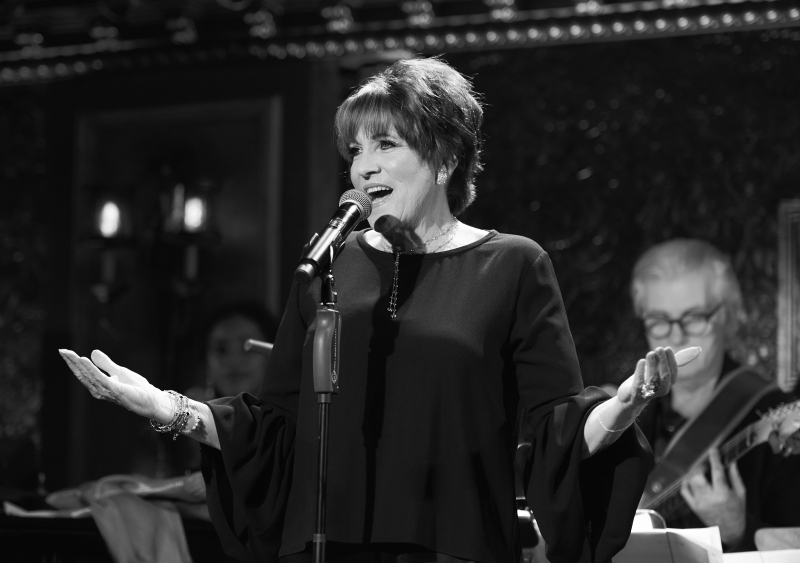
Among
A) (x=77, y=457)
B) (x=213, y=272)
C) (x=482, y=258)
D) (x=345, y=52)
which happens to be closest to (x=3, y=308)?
(x=77, y=457)

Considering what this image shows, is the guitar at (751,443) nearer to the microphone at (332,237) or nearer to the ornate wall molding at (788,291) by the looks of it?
the ornate wall molding at (788,291)

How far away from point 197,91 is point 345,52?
0.75 meters

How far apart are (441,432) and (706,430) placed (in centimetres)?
239

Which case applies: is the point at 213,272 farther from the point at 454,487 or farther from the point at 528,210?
the point at 454,487

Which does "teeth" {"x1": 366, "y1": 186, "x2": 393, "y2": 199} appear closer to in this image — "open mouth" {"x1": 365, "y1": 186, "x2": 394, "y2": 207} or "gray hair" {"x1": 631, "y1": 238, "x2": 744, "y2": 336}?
"open mouth" {"x1": 365, "y1": 186, "x2": 394, "y2": 207}

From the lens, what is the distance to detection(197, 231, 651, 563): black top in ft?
5.60

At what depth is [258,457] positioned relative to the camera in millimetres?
1867

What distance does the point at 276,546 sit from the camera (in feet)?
6.25

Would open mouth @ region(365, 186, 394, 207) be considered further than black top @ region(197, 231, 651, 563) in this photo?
Yes

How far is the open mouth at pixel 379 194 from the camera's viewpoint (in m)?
1.88

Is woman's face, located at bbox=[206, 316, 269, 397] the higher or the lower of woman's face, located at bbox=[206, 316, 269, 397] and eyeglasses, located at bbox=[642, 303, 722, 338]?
the lower

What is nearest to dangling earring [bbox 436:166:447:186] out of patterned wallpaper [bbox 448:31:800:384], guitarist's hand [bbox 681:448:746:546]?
patterned wallpaper [bbox 448:31:800:384]

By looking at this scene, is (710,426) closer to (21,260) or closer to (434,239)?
(434,239)

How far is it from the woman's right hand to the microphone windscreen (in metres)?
Answer: 0.47
